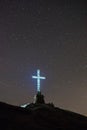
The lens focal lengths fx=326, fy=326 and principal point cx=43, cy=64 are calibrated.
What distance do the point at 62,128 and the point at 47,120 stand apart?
0.99 feet

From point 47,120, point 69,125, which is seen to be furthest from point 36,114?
point 69,125

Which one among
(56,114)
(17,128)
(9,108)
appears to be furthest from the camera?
(56,114)

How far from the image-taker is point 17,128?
16.8 ft

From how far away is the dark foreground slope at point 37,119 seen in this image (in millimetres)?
5207

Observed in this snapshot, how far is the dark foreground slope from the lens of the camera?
17.1ft

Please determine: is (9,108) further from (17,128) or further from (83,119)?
(83,119)

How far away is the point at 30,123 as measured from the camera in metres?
5.36

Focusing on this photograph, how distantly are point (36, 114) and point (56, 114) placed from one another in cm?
46

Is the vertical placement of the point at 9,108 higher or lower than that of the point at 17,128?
higher

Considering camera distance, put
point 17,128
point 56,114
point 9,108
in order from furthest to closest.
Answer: point 56,114 → point 9,108 → point 17,128

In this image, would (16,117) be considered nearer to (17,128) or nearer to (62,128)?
(17,128)

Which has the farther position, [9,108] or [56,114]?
[56,114]

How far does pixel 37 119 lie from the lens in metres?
5.62

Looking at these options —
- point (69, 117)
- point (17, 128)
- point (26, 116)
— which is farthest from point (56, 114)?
point (17, 128)
